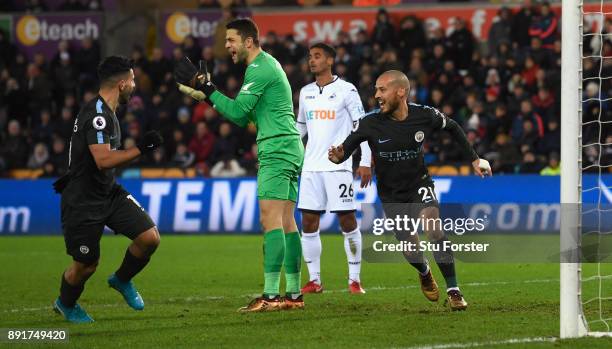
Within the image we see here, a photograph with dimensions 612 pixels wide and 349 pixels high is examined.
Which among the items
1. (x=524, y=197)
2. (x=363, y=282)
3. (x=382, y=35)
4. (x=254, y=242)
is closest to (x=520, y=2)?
(x=382, y=35)

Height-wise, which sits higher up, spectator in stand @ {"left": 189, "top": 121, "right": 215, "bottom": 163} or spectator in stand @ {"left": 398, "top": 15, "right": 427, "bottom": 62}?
spectator in stand @ {"left": 398, "top": 15, "right": 427, "bottom": 62}

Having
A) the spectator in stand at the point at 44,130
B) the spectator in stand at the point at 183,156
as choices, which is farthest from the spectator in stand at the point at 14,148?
the spectator in stand at the point at 183,156

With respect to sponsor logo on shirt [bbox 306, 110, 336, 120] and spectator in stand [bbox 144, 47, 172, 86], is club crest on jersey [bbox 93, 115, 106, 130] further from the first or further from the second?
spectator in stand [bbox 144, 47, 172, 86]

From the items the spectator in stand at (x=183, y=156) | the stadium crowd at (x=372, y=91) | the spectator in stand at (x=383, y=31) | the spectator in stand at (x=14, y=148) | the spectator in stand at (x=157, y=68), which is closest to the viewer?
the stadium crowd at (x=372, y=91)

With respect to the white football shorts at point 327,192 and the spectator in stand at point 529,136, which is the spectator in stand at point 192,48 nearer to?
the spectator in stand at point 529,136

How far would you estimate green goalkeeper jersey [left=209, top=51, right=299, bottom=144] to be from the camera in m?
9.58

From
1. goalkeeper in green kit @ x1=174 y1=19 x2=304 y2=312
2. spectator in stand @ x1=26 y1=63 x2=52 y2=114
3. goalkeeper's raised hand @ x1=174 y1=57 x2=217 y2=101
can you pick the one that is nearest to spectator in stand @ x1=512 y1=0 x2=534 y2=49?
spectator in stand @ x1=26 y1=63 x2=52 y2=114

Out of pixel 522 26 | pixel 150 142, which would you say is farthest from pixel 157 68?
pixel 150 142

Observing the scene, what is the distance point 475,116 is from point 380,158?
38.6 feet

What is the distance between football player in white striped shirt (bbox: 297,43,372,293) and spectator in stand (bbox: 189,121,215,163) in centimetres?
1061

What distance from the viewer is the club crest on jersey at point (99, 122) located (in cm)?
900

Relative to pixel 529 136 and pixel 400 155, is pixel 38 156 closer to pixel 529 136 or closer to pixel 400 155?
pixel 529 136

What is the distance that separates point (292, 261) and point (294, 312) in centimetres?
63

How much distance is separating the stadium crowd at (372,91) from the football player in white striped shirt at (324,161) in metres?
8.02
